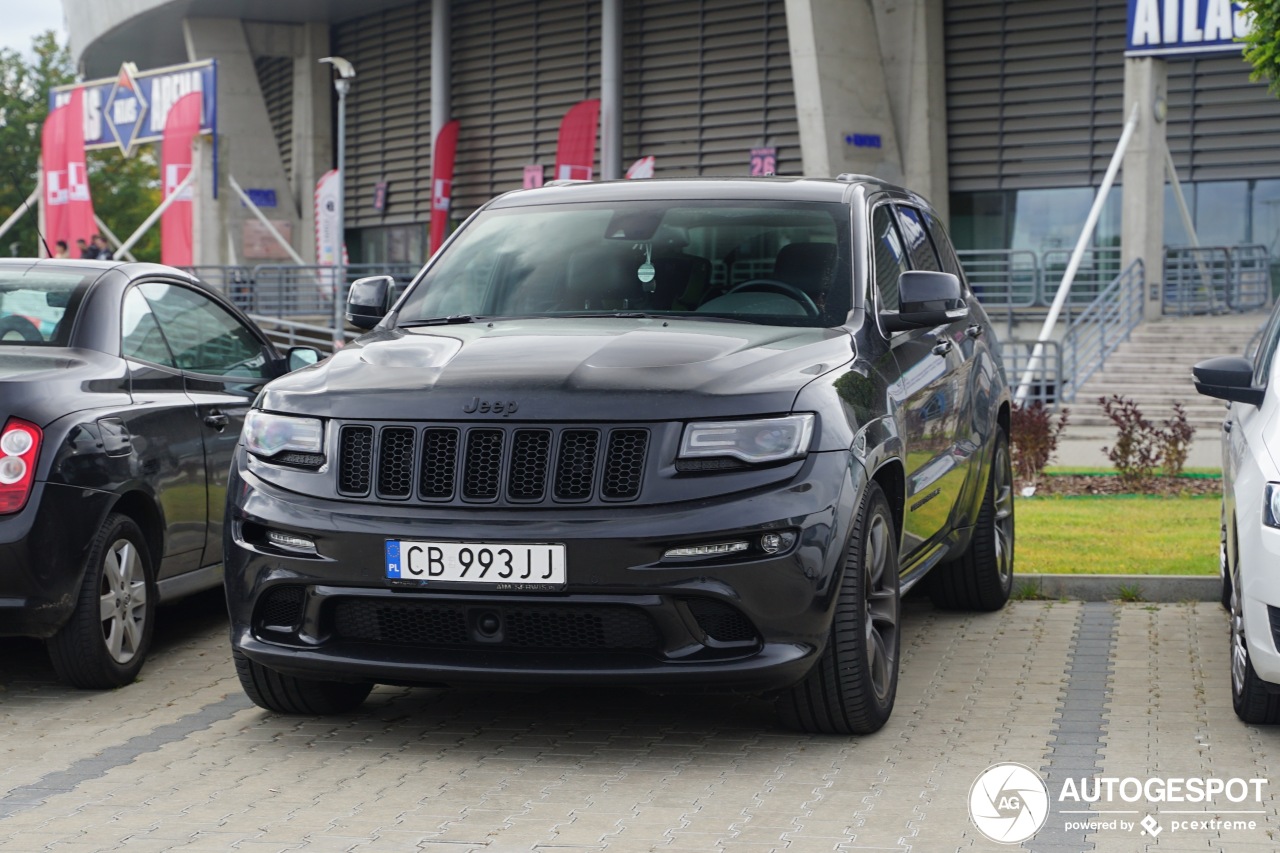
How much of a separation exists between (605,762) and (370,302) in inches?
86.2

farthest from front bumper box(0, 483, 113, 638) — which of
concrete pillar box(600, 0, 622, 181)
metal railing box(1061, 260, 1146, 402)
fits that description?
concrete pillar box(600, 0, 622, 181)

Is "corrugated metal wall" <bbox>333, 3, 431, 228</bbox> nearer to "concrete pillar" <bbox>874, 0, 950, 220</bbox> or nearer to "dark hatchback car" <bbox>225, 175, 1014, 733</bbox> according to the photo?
"concrete pillar" <bbox>874, 0, 950, 220</bbox>

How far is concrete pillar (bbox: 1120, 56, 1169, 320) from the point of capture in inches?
1026

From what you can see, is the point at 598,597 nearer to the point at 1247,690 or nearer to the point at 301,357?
the point at 1247,690

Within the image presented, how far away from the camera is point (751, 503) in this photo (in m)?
5.07

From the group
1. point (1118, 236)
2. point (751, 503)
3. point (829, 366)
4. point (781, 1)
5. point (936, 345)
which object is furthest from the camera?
point (781, 1)

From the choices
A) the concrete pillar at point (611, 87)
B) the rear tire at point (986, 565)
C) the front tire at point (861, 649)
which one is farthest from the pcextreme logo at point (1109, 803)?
the concrete pillar at point (611, 87)

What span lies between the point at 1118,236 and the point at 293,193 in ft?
80.0

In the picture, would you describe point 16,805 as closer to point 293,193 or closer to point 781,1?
point 781,1

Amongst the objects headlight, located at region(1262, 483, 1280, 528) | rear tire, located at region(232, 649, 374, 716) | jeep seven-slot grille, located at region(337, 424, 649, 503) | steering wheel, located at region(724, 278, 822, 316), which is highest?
steering wheel, located at region(724, 278, 822, 316)

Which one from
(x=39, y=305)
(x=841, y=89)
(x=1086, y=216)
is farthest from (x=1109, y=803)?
(x=1086, y=216)

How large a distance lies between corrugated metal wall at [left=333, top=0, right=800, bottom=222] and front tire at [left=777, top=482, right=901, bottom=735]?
29.9 meters

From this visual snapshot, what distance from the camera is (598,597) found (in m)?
5.06

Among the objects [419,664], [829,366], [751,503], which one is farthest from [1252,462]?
[419,664]
